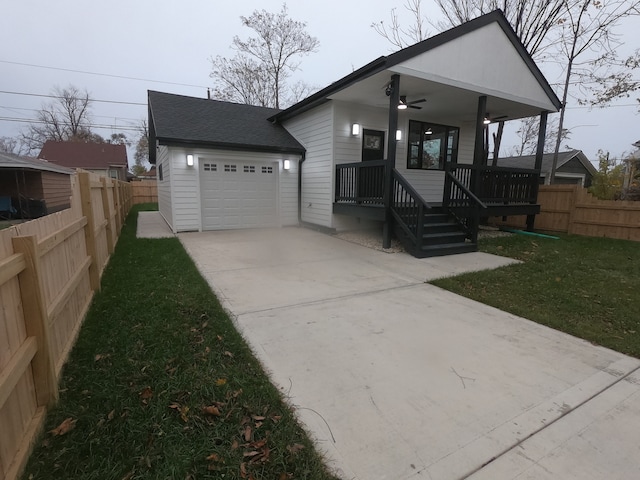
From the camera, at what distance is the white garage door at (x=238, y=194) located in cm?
906

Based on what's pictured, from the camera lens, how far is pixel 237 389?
215 cm

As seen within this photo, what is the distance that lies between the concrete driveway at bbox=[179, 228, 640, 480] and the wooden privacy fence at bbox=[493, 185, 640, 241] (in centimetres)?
693

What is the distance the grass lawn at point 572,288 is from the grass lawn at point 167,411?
2.98 meters

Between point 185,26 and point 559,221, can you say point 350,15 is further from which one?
point 559,221

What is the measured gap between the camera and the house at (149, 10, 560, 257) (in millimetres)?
6598

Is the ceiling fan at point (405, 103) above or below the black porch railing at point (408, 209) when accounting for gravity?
above

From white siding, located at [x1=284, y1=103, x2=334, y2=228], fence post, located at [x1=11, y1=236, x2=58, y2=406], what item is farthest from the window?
fence post, located at [x1=11, y1=236, x2=58, y2=406]

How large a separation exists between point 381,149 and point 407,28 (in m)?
7.90

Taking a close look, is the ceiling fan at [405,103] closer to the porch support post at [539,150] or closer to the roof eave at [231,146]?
the roof eave at [231,146]

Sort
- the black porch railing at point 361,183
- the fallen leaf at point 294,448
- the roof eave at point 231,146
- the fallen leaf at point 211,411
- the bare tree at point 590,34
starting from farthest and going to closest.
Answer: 1. the bare tree at point 590,34
2. the roof eave at point 231,146
3. the black porch railing at point 361,183
4. the fallen leaf at point 211,411
5. the fallen leaf at point 294,448

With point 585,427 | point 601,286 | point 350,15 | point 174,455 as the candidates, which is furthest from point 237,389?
point 350,15

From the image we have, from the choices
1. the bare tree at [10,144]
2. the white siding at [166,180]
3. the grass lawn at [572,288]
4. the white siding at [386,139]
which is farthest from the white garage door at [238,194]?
the bare tree at [10,144]

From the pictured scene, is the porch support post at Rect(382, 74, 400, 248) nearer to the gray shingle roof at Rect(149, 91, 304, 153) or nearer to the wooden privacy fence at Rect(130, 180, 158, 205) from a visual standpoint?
the gray shingle roof at Rect(149, 91, 304, 153)

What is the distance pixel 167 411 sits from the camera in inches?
76.0
